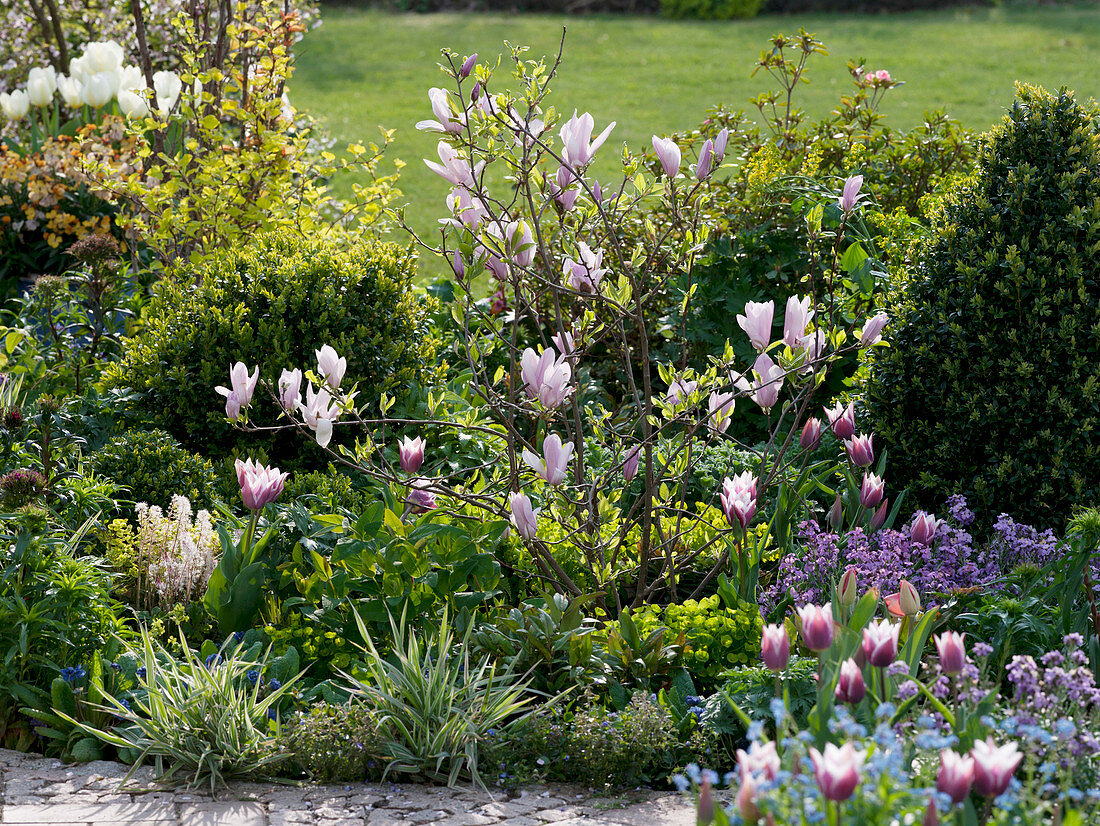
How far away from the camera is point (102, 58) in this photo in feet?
22.9

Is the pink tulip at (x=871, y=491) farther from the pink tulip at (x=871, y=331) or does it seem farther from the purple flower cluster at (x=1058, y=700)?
the purple flower cluster at (x=1058, y=700)

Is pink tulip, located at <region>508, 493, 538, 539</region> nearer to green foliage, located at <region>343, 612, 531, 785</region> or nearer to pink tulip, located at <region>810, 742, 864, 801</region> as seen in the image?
green foliage, located at <region>343, 612, 531, 785</region>

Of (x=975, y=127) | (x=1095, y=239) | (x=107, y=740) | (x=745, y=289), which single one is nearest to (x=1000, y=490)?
(x=1095, y=239)

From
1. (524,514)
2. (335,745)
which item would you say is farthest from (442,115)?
(335,745)

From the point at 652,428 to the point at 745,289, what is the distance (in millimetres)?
1404

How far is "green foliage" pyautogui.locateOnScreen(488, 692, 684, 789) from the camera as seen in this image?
2746 millimetres

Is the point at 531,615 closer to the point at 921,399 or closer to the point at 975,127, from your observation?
the point at 921,399

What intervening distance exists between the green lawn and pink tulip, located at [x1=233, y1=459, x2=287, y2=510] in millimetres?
6315

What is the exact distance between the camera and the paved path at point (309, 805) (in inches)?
101

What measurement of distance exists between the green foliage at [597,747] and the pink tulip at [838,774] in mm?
1084

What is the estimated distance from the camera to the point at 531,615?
3162mm

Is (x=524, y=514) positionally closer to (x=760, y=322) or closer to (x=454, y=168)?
(x=760, y=322)

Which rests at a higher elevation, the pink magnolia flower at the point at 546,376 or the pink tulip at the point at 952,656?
the pink magnolia flower at the point at 546,376

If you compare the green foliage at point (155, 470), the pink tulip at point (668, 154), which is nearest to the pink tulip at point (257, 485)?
the green foliage at point (155, 470)
